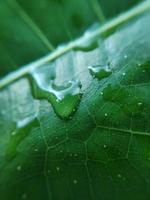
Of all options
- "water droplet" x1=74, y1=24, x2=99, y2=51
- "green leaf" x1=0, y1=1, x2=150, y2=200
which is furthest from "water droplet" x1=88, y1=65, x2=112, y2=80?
"water droplet" x1=74, y1=24, x2=99, y2=51

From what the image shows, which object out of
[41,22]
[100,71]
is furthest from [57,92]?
[41,22]

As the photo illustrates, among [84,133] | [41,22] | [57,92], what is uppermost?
[41,22]

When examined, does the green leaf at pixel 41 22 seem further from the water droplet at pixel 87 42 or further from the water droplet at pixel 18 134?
the water droplet at pixel 18 134

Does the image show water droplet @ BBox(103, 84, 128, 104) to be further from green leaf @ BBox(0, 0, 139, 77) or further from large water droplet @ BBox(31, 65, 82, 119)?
green leaf @ BBox(0, 0, 139, 77)

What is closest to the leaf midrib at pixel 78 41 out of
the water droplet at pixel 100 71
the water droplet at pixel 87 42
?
the water droplet at pixel 87 42

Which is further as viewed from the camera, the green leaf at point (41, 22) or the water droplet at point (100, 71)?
the green leaf at point (41, 22)

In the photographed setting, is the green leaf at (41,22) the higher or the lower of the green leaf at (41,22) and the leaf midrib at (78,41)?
the higher

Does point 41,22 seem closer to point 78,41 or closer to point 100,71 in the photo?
point 78,41
